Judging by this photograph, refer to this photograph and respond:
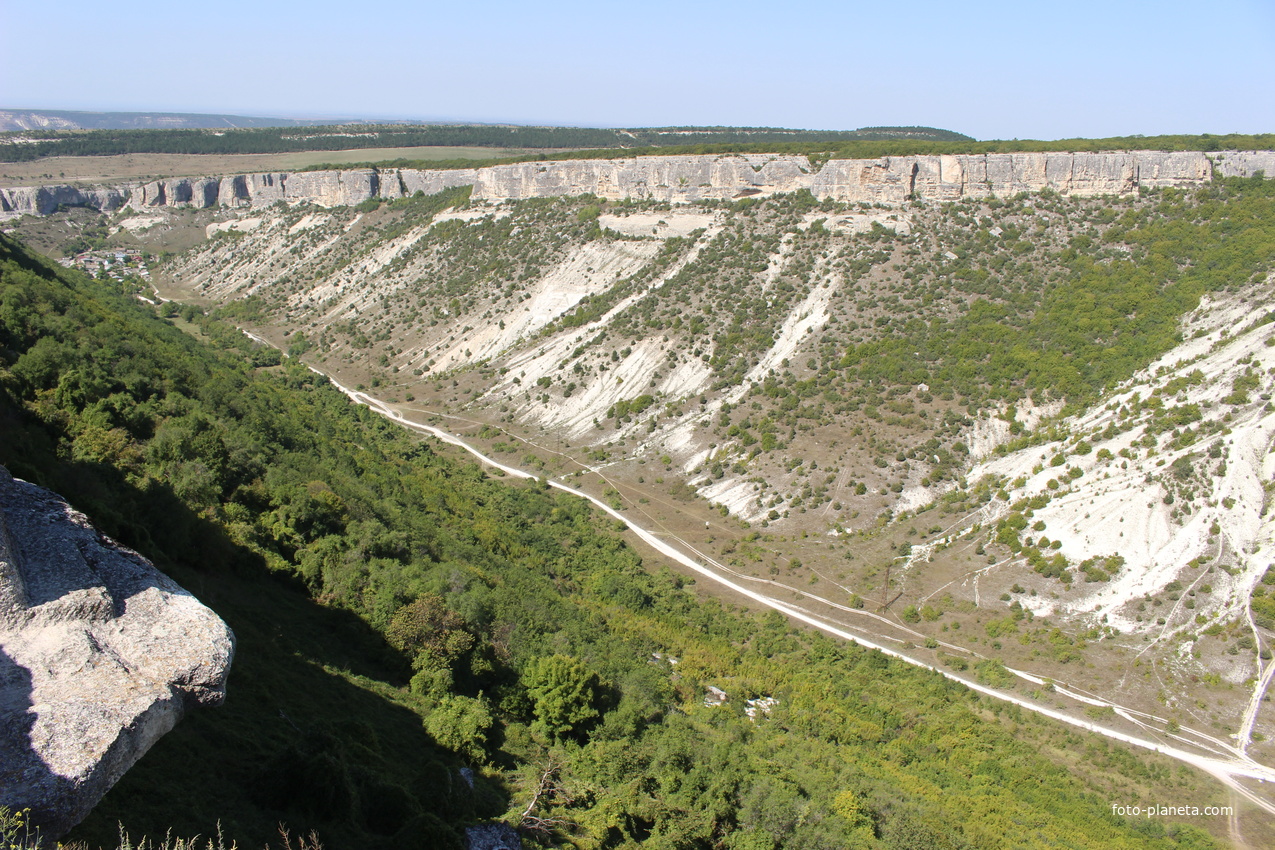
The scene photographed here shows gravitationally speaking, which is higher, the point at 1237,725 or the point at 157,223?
the point at 157,223

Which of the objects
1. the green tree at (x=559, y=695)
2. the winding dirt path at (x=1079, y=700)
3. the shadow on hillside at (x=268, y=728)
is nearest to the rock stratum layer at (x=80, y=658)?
the shadow on hillside at (x=268, y=728)

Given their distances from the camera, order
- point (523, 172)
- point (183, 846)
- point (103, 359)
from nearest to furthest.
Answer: point (183, 846) → point (103, 359) → point (523, 172)

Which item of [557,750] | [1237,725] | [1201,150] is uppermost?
[1201,150]

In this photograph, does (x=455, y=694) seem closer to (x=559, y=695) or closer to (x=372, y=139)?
(x=559, y=695)

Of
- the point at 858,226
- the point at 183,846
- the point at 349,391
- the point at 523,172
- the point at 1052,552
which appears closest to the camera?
the point at 183,846

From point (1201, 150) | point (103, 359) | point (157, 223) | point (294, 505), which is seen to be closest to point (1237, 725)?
point (294, 505)

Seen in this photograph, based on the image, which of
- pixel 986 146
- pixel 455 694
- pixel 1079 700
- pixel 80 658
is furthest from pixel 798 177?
pixel 80 658

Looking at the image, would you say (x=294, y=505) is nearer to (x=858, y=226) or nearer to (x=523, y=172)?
(x=858, y=226)
